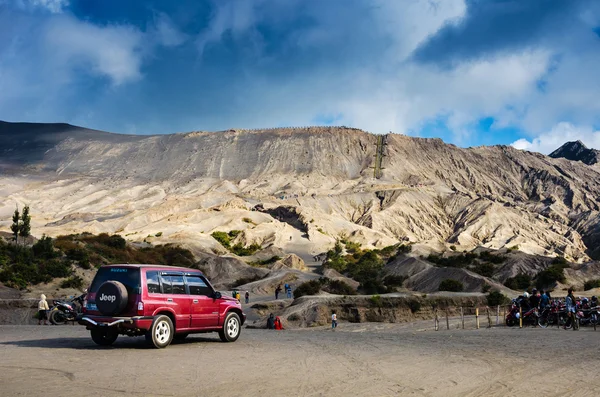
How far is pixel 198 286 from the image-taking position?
14797 millimetres

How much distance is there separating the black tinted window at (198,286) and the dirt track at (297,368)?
131 cm

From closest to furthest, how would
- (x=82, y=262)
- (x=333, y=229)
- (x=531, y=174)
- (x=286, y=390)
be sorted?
(x=286, y=390) < (x=82, y=262) < (x=333, y=229) < (x=531, y=174)

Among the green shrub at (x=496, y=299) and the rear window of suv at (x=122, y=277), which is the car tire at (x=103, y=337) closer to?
the rear window of suv at (x=122, y=277)

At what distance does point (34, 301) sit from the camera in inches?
1342

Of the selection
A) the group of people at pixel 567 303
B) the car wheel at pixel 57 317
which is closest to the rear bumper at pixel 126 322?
the car wheel at pixel 57 317

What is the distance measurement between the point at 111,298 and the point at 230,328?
3.57 m

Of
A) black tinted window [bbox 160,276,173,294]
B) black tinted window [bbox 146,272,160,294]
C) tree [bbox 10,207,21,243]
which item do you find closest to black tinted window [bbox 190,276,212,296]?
black tinted window [bbox 160,276,173,294]

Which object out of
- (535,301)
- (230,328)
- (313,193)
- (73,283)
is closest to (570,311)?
(535,301)

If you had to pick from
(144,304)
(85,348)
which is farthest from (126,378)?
(85,348)

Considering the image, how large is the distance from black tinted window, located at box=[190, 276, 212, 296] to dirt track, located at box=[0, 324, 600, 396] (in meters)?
1.31

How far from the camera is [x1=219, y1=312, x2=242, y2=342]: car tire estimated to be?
50.5 ft

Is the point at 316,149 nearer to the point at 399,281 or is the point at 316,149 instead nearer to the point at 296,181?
the point at 296,181

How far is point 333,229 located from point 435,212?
106 feet

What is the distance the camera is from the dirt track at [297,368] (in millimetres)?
8766
